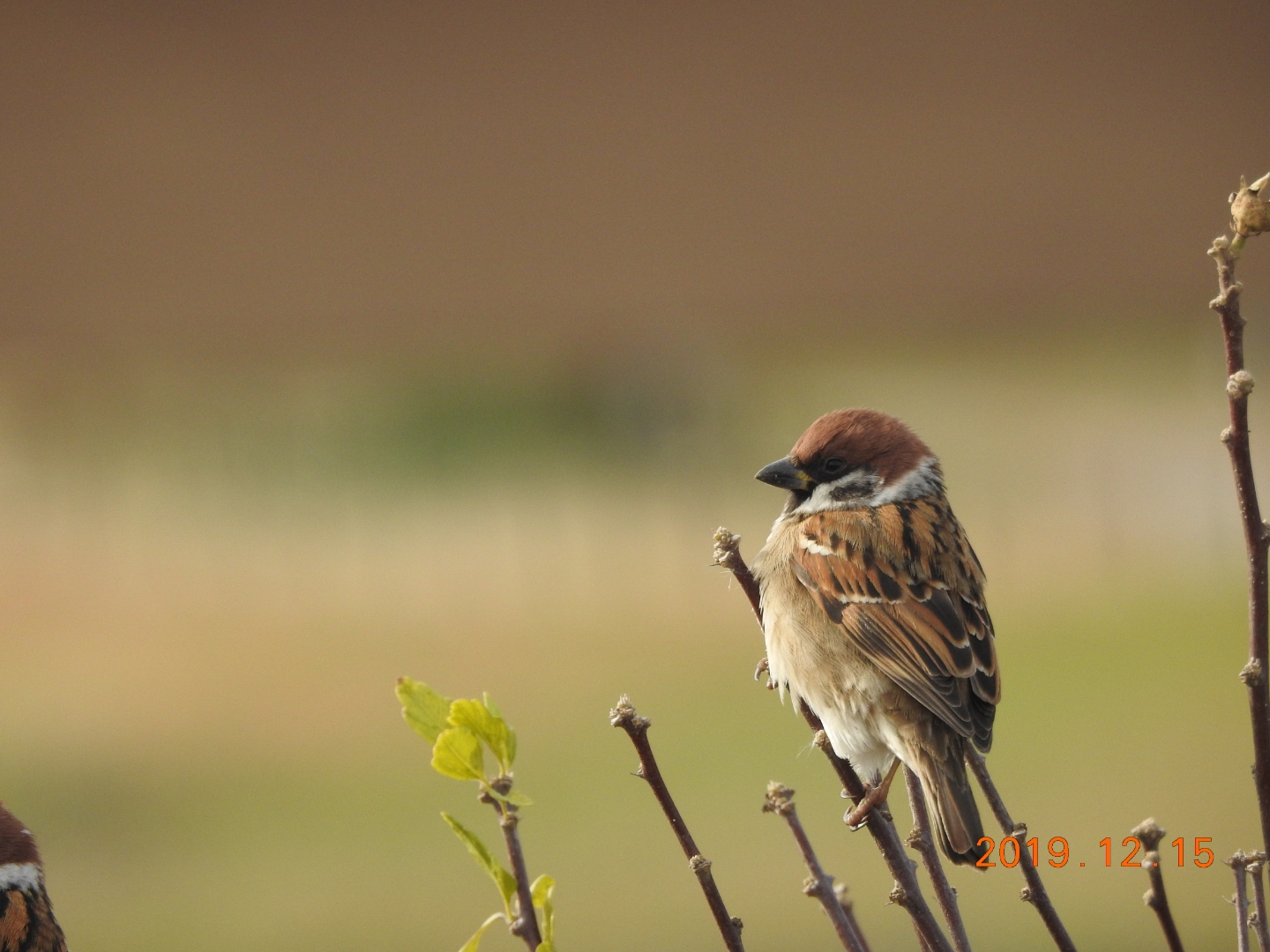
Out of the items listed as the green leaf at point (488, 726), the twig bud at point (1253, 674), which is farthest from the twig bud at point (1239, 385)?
the green leaf at point (488, 726)

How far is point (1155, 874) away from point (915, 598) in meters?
0.50

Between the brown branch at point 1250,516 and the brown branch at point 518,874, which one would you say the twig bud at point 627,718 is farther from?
the brown branch at point 1250,516

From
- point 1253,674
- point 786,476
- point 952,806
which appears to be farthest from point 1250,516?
point 786,476

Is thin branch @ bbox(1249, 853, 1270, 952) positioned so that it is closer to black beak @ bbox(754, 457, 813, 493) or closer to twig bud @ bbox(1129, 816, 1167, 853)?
twig bud @ bbox(1129, 816, 1167, 853)

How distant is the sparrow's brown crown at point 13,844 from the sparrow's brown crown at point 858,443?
699 millimetres

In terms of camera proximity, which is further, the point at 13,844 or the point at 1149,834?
the point at 13,844

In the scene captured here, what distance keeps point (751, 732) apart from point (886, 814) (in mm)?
1976

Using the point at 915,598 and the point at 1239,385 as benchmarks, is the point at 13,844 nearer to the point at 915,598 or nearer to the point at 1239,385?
the point at 915,598

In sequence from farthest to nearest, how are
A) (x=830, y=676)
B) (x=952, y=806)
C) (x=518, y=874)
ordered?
(x=830, y=676), (x=952, y=806), (x=518, y=874)

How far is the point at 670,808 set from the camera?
57 cm

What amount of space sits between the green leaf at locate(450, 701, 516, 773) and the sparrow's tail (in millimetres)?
447

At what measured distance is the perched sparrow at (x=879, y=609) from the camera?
100 cm

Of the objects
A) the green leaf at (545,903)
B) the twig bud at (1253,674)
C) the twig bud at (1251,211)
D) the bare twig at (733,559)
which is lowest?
the green leaf at (545,903)

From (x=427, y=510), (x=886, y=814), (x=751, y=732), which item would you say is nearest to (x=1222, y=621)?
(x=751, y=732)
